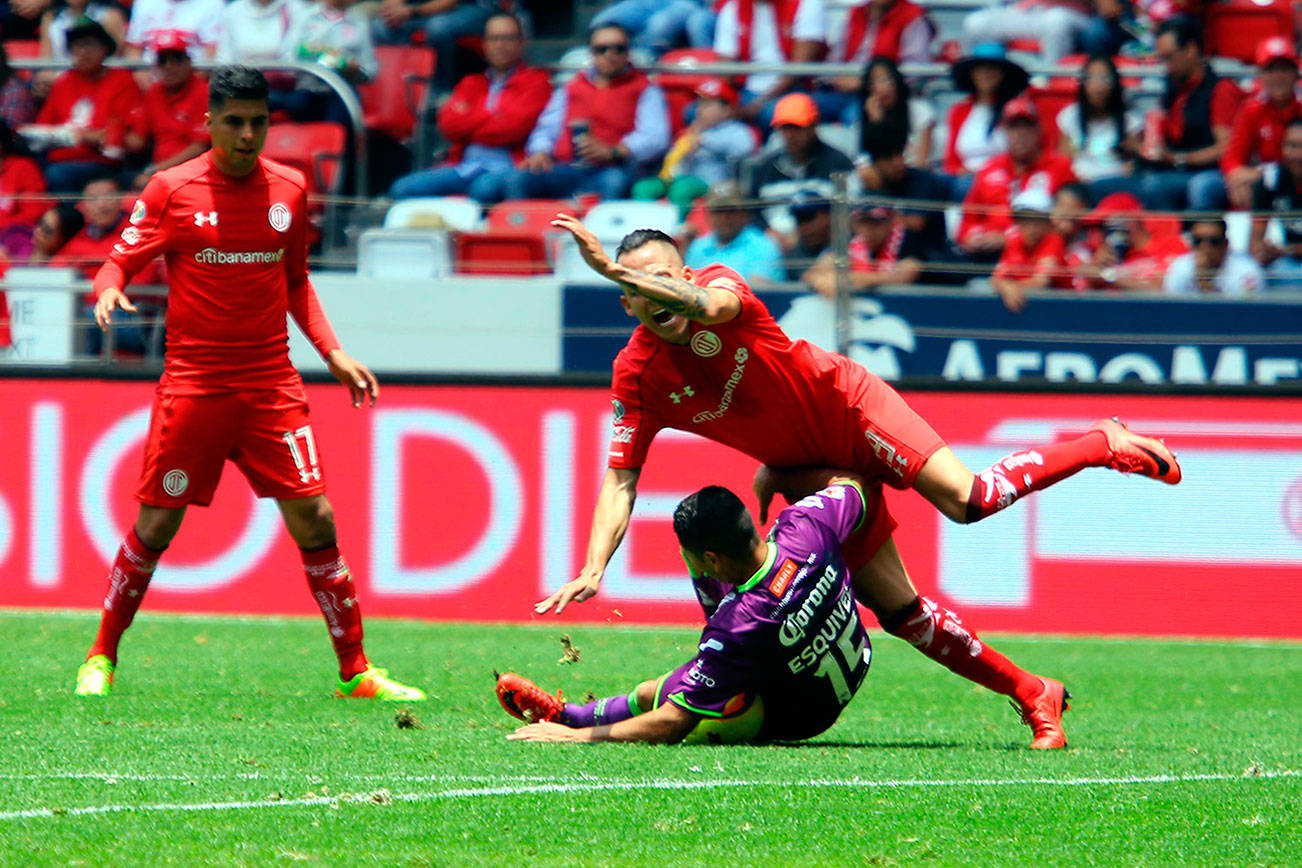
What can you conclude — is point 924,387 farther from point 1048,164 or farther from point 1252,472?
point 1048,164

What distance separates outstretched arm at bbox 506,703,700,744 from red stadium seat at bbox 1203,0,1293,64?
35.5 feet

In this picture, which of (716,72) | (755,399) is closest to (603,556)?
(755,399)

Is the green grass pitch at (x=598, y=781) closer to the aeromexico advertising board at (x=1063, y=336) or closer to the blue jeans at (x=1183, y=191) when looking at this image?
the aeromexico advertising board at (x=1063, y=336)

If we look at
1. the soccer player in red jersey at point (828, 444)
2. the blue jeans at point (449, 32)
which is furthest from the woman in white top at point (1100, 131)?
the soccer player in red jersey at point (828, 444)

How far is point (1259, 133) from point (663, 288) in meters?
8.71

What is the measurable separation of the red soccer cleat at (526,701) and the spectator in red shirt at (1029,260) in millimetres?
6056

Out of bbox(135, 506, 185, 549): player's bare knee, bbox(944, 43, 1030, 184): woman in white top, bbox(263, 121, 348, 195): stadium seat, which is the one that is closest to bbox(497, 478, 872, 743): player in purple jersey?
bbox(135, 506, 185, 549): player's bare knee

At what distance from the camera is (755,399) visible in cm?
627

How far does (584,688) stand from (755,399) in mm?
2209

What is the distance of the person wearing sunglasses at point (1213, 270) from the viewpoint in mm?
11648

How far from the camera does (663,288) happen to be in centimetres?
563

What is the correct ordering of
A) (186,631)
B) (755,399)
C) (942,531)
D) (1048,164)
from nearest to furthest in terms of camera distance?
(755,399), (186,631), (942,531), (1048,164)

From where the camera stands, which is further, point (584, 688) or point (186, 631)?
point (186, 631)

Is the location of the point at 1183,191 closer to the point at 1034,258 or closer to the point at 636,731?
the point at 1034,258
